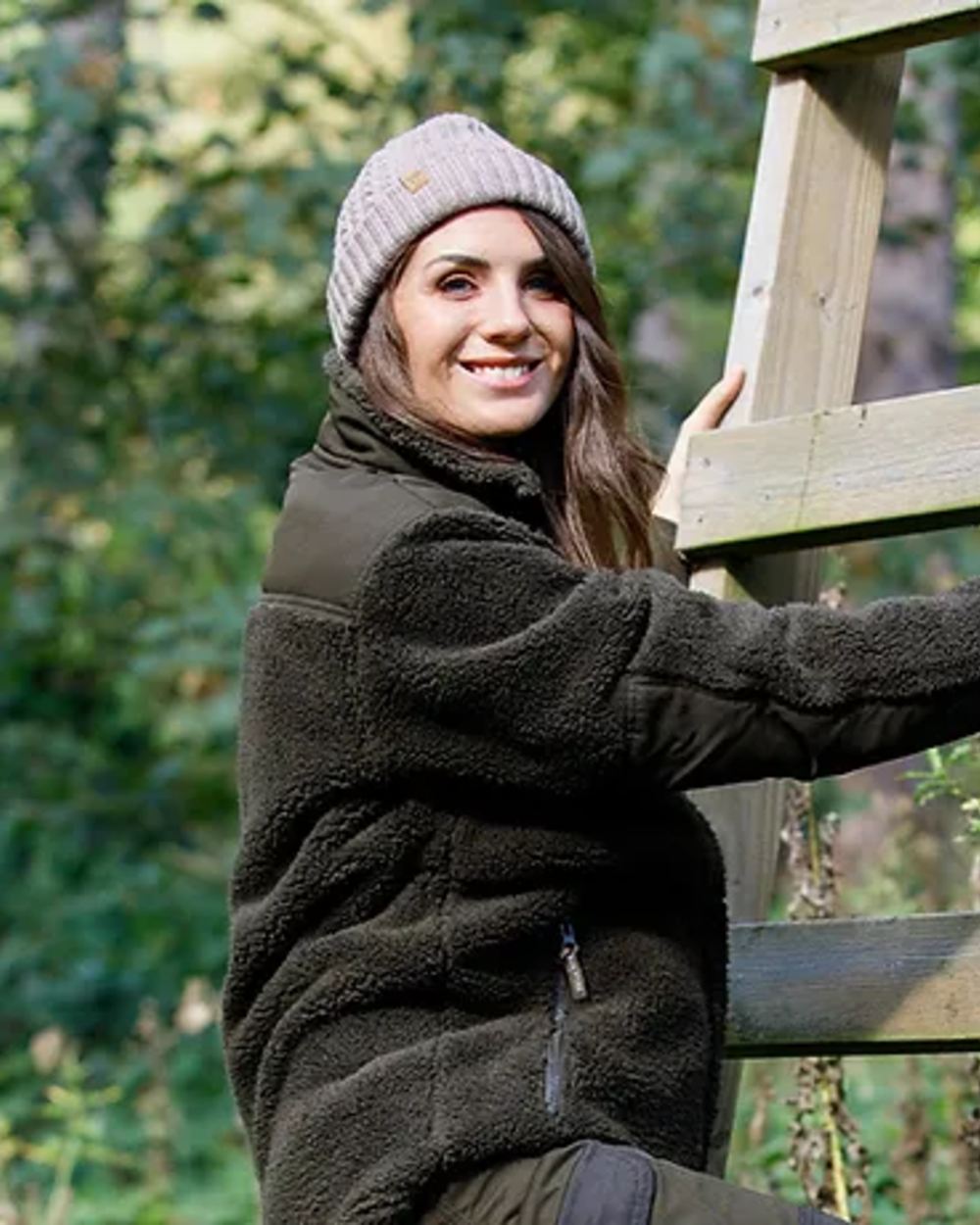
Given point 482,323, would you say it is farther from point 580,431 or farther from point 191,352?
point 191,352

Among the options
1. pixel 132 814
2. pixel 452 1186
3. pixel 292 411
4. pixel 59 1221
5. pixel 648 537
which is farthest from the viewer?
pixel 132 814

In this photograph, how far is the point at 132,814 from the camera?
30.3ft

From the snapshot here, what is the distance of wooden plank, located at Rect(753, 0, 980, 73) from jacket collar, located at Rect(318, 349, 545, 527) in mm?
714

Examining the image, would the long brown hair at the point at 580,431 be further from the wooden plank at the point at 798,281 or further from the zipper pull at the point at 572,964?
the zipper pull at the point at 572,964

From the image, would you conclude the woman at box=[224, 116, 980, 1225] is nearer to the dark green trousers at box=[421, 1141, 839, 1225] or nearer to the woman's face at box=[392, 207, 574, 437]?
the dark green trousers at box=[421, 1141, 839, 1225]

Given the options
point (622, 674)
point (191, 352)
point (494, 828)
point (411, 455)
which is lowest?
point (494, 828)

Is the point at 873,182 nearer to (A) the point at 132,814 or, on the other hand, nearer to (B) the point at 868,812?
(B) the point at 868,812

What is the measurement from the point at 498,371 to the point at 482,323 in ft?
0.19

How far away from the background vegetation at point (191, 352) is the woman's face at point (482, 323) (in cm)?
438

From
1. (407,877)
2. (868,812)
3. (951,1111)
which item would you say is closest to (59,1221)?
(951,1111)

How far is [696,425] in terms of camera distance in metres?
3.17

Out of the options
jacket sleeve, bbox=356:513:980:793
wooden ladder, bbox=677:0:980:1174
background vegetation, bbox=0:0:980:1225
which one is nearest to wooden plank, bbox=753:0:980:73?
wooden ladder, bbox=677:0:980:1174

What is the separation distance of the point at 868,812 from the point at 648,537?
4.46 meters

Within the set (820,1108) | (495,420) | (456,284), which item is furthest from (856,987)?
(456,284)
